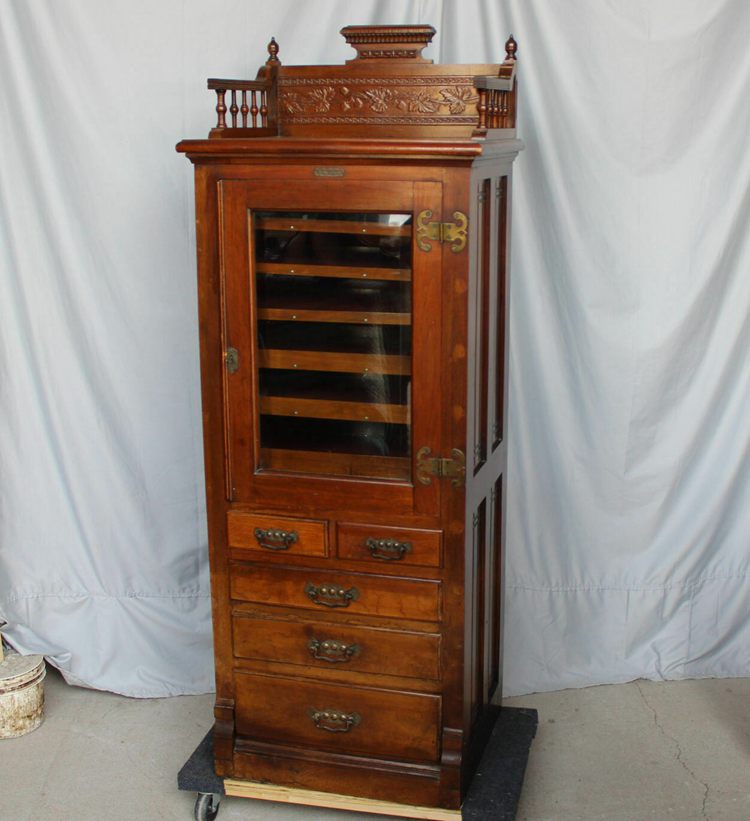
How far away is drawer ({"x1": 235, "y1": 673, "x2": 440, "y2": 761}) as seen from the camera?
9.19 ft

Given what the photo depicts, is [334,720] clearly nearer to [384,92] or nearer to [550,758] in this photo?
[550,758]

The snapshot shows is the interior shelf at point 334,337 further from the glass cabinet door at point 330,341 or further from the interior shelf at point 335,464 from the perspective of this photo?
the interior shelf at point 335,464

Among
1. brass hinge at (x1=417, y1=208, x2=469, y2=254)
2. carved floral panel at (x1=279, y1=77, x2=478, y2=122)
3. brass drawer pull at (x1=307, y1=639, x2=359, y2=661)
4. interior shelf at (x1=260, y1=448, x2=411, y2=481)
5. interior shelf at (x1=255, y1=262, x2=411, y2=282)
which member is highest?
carved floral panel at (x1=279, y1=77, x2=478, y2=122)

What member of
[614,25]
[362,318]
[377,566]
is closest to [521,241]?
[614,25]

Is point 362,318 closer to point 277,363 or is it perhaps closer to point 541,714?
point 277,363

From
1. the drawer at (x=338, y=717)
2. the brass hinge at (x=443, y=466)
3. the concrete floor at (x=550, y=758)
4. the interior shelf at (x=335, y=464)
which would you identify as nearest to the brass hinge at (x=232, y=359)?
the interior shelf at (x=335, y=464)

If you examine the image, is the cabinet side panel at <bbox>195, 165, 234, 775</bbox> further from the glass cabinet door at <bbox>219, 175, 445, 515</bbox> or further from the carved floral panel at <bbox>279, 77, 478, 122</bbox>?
the carved floral panel at <bbox>279, 77, 478, 122</bbox>

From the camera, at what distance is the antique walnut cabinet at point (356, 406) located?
2.57 meters

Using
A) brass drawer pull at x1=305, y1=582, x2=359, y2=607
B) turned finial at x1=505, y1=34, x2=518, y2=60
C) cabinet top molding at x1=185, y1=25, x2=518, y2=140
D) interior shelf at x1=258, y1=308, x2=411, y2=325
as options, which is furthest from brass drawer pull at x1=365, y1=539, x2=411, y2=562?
turned finial at x1=505, y1=34, x2=518, y2=60

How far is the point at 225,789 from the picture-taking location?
2938 millimetres

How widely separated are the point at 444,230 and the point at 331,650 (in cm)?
103

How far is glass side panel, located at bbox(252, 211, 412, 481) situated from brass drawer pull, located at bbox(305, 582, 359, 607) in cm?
28

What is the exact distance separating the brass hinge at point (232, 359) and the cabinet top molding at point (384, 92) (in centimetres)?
52

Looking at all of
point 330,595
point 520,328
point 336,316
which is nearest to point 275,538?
point 330,595
